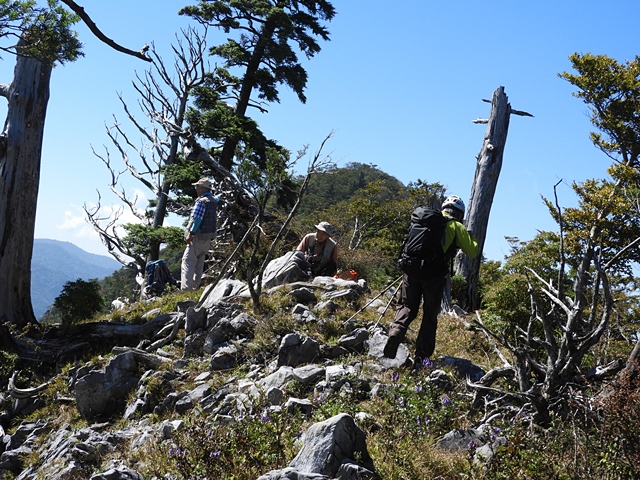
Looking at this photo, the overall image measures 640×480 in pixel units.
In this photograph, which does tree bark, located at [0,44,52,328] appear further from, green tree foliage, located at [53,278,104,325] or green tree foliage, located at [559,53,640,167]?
green tree foliage, located at [559,53,640,167]

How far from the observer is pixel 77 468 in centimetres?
472

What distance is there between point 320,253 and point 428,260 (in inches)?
175

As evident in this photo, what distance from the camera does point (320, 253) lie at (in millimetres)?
10133

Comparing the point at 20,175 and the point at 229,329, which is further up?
the point at 20,175

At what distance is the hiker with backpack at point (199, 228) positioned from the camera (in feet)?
32.4

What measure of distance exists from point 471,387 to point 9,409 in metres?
6.02

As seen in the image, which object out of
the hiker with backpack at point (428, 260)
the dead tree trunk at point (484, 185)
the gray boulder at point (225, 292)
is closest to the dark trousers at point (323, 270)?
the gray boulder at point (225, 292)

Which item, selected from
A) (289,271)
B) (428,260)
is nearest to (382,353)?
→ (428,260)

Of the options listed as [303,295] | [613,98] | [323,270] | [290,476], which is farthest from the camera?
[613,98]

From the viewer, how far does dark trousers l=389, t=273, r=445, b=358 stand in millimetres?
6008

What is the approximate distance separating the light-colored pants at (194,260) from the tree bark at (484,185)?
556 cm

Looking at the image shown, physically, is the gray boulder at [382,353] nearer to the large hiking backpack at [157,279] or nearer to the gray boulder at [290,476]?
the gray boulder at [290,476]

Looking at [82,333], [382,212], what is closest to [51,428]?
[82,333]

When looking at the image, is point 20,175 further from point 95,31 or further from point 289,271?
point 95,31
